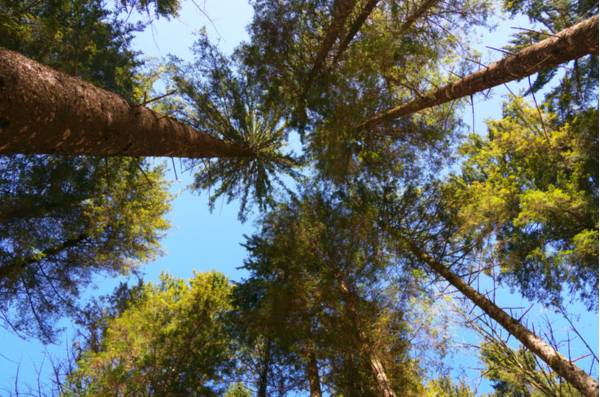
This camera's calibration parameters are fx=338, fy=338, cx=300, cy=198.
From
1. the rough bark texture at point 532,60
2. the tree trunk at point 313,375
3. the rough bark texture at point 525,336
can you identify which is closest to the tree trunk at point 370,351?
the tree trunk at point 313,375

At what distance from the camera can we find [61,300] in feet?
27.7

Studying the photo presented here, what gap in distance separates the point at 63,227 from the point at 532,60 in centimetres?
982

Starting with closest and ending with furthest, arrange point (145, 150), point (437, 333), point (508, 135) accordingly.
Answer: point (145, 150), point (437, 333), point (508, 135)

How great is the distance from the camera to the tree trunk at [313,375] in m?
7.12

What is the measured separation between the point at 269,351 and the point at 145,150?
664 centimetres

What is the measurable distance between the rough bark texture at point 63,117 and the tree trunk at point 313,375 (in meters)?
5.71

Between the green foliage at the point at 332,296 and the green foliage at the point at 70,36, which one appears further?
the green foliage at the point at 332,296

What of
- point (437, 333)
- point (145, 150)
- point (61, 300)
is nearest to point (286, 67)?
point (145, 150)

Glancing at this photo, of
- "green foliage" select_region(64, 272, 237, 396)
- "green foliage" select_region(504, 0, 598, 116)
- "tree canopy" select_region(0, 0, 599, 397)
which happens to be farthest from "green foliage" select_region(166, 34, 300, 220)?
"green foliage" select_region(504, 0, 598, 116)

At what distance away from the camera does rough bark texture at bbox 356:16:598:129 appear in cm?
361

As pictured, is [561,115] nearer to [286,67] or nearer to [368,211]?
[368,211]

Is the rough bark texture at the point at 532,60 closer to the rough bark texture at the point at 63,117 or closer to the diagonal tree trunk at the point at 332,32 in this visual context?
the diagonal tree trunk at the point at 332,32

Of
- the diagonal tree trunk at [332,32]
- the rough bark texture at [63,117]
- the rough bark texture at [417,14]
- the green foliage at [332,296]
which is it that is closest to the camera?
the rough bark texture at [63,117]

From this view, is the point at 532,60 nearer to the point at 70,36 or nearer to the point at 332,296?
the point at 332,296
